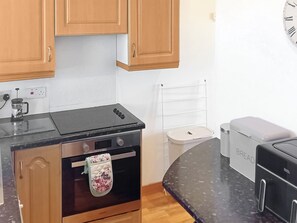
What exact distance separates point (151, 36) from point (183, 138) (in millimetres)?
1011

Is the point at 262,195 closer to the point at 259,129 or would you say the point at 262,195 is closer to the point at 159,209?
the point at 259,129

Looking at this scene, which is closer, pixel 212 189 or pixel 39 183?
pixel 212 189

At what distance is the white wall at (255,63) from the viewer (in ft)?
7.07

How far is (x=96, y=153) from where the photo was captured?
2809 millimetres

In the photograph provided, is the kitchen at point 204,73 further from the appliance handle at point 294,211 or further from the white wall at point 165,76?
the appliance handle at point 294,211

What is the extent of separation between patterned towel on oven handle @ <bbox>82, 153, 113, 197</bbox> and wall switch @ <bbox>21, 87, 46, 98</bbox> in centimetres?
72

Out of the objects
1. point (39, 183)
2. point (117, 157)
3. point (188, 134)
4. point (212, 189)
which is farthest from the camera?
point (188, 134)

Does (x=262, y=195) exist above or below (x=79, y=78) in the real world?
below

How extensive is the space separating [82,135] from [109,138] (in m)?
0.21

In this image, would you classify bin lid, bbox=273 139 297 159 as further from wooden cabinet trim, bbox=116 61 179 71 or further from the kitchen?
wooden cabinet trim, bbox=116 61 179 71

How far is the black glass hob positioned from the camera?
9.32 feet

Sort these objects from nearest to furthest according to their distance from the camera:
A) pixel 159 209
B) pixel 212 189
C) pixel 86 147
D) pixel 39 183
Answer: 1. pixel 212 189
2. pixel 39 183
3. pixel 86 147
4. pixel 159 209

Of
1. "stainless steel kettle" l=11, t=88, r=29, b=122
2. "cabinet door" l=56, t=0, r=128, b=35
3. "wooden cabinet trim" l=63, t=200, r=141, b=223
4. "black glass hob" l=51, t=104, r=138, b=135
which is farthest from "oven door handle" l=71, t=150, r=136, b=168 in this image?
"cabinet door" l=56, t=0, r=128, b=35

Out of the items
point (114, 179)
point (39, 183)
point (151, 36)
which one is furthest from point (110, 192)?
point (151, 36)
